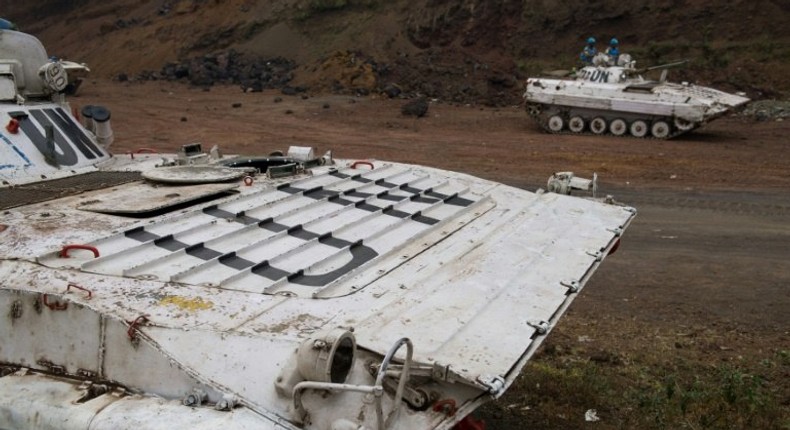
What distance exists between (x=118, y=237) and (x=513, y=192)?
3.16 meters

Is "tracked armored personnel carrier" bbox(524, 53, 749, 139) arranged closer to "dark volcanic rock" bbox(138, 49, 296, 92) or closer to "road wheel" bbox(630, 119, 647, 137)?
"road wheel" bbox(630, 119, 647, 137)

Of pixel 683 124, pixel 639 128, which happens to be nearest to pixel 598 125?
pixel 639 128

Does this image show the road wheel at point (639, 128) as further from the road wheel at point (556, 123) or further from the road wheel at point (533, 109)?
the road wheel at point (533, 109)

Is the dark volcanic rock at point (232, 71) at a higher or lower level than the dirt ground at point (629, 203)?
higher

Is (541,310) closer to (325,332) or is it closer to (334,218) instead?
(325,332)

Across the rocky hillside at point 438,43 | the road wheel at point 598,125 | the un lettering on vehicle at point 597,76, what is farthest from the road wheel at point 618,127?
the rocky hillside at point 438,43

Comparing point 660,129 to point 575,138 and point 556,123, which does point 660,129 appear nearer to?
point 575,138

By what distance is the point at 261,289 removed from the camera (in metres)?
3.76

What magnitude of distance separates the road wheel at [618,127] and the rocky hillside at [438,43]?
6.38m

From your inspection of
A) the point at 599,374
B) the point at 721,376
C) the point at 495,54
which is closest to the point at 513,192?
the point at 599,374

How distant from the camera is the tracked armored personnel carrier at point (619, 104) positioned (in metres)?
18.0

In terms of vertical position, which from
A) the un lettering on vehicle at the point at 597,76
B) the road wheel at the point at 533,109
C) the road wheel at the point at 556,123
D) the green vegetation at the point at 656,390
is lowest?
the green vegetation at the point at 656,390

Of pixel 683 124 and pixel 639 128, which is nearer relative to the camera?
pixel 683 124

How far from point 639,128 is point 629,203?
684cm
